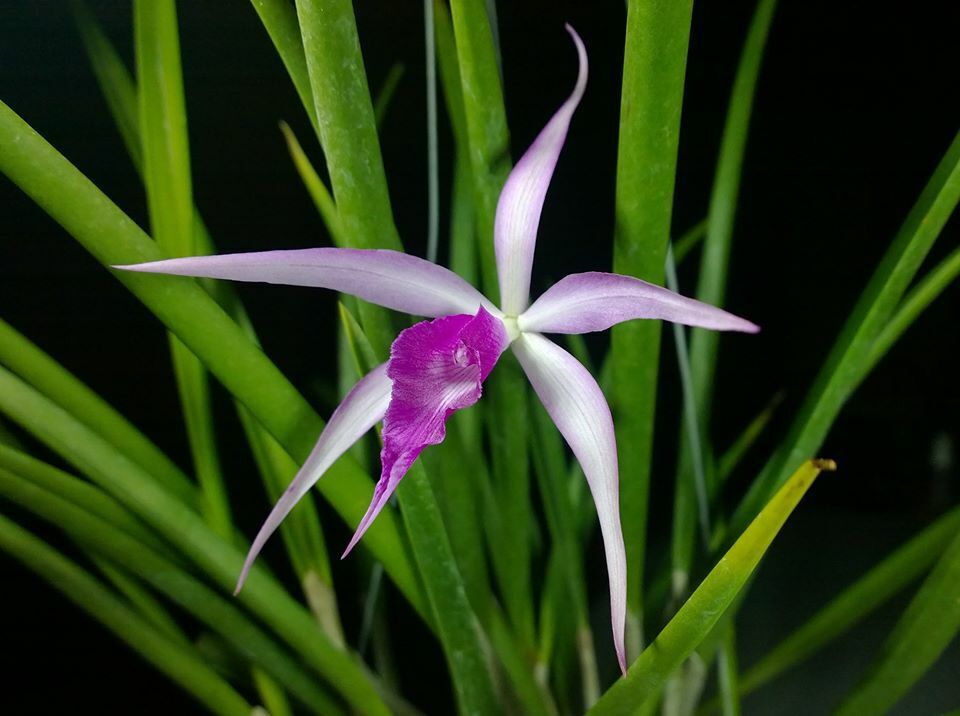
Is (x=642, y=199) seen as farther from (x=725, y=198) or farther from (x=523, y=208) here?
(x=725, y=198)

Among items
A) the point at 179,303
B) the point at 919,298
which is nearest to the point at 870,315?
the point at 919,298

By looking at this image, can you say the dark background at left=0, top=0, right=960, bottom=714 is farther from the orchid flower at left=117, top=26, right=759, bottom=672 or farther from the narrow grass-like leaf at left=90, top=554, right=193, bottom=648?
the orchid flower at left=117, top=26, right=759, bottom=672

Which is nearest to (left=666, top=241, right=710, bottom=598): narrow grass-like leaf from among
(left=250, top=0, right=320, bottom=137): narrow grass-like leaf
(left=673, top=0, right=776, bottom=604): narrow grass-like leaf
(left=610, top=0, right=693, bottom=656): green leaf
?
(left=673, top=0, right=776, bottom=604): narrow grass-like leaf

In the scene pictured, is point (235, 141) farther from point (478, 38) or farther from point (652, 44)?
point (652, 44)

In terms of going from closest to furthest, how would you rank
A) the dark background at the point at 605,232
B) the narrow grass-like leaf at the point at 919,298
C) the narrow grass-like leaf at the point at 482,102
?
the narrow grass-like leaf at the point at 482,102 < the narrow grass-like leaf at the point at 919,298 < the dark background at the point at 605,232

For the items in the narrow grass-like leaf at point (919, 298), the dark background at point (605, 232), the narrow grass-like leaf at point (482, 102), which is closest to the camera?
the narrow grass-like leaf at point (482, 102)

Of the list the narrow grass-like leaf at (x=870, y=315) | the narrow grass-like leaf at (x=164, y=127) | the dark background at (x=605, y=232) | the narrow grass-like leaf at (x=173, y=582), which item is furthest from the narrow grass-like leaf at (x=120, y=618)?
the narrow grass-like leaf at (x=870, y=315)

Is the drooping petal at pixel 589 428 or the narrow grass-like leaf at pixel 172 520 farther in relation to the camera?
the narrow grass-like leaf at pixel 172 520

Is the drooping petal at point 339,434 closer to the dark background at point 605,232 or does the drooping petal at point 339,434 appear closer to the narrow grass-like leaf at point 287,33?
the narrow grass-like leaf at point 287,33
